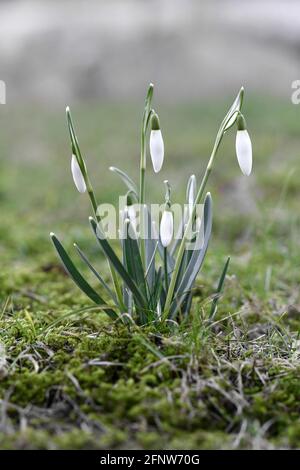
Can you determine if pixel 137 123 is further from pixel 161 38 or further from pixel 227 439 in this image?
pixel 227 439

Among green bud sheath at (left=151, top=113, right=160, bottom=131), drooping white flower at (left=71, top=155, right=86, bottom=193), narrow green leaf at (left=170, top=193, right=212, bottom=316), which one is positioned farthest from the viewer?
narrow green leaf at (left=170, top=193, right=212, bottom=316)

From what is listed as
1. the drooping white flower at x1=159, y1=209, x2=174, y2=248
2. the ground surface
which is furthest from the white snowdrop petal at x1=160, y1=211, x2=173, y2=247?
the ground surface

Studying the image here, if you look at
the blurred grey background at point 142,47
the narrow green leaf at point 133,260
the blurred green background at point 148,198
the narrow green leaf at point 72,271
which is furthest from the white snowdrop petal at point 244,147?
the blurred grey background at point 142,47

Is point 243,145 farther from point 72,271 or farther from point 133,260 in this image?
point 72,271

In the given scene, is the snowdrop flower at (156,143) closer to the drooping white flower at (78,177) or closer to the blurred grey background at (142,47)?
the drooping white flower at (78,177)

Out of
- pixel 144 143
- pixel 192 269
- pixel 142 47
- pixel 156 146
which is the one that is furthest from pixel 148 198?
pixel 142 47

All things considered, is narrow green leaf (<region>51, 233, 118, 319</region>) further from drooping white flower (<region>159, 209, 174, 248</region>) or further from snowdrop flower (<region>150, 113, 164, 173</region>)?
snowdrop flower (<region>150, 113, 164, 173</region>)

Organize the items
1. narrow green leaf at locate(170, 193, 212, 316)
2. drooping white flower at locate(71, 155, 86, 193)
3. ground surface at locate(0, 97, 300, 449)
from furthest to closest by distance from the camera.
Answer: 1. narrow green leaf at locate(170, 193, 212, 316)
2. drooping white flower at locate(71, 155, 86, 193)
3. ground surface at locate(0, 97, 300, 449)
